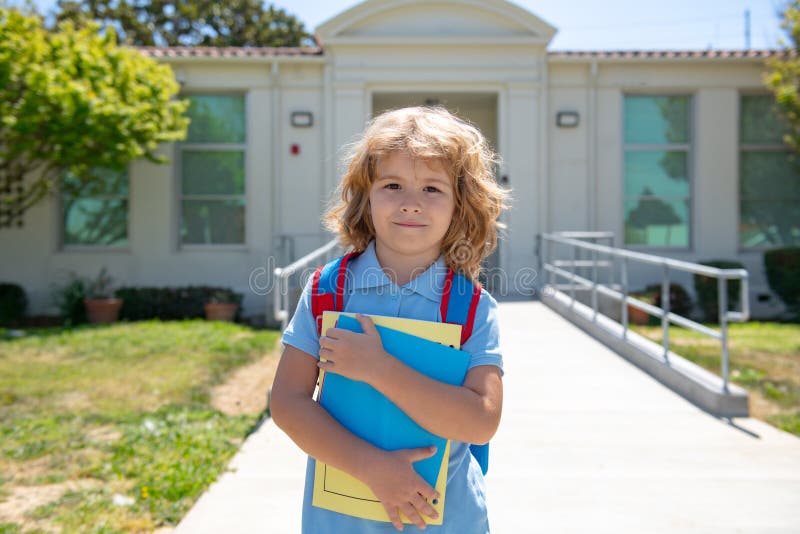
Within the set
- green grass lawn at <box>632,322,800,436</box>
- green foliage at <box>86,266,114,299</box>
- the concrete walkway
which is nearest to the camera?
the concrete walkway

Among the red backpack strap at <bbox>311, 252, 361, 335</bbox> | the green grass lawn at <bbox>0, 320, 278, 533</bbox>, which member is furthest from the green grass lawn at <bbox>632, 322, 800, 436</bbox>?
the red backpack strap at <bbox>311, 252, 361, 335</bbox>

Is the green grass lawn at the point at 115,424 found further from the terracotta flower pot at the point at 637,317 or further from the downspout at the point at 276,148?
the terracotta flower pot at the point at 637,317

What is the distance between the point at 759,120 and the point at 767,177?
878 millimetres

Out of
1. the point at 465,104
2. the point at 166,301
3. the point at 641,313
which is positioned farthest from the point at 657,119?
the point at 166,301

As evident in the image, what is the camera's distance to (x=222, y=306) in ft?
31.5

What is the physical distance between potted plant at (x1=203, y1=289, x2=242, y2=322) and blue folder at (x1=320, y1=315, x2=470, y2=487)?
28.1ft

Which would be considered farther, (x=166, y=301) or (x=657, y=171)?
(x=657, y=171)

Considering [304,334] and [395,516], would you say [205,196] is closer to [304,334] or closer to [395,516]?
[304,334]

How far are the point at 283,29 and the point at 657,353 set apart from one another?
21.2 metres

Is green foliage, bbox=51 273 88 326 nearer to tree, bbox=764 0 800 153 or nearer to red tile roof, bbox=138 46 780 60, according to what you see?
red tile roof, bbox=138 46 780 60

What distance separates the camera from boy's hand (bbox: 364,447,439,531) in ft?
4.18

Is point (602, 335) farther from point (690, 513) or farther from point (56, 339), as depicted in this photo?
point (56, 339)

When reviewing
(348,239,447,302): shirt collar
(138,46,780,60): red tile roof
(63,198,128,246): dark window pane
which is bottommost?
(348,239,447,302): shirt collar

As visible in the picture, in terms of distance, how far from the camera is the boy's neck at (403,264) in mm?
1463
